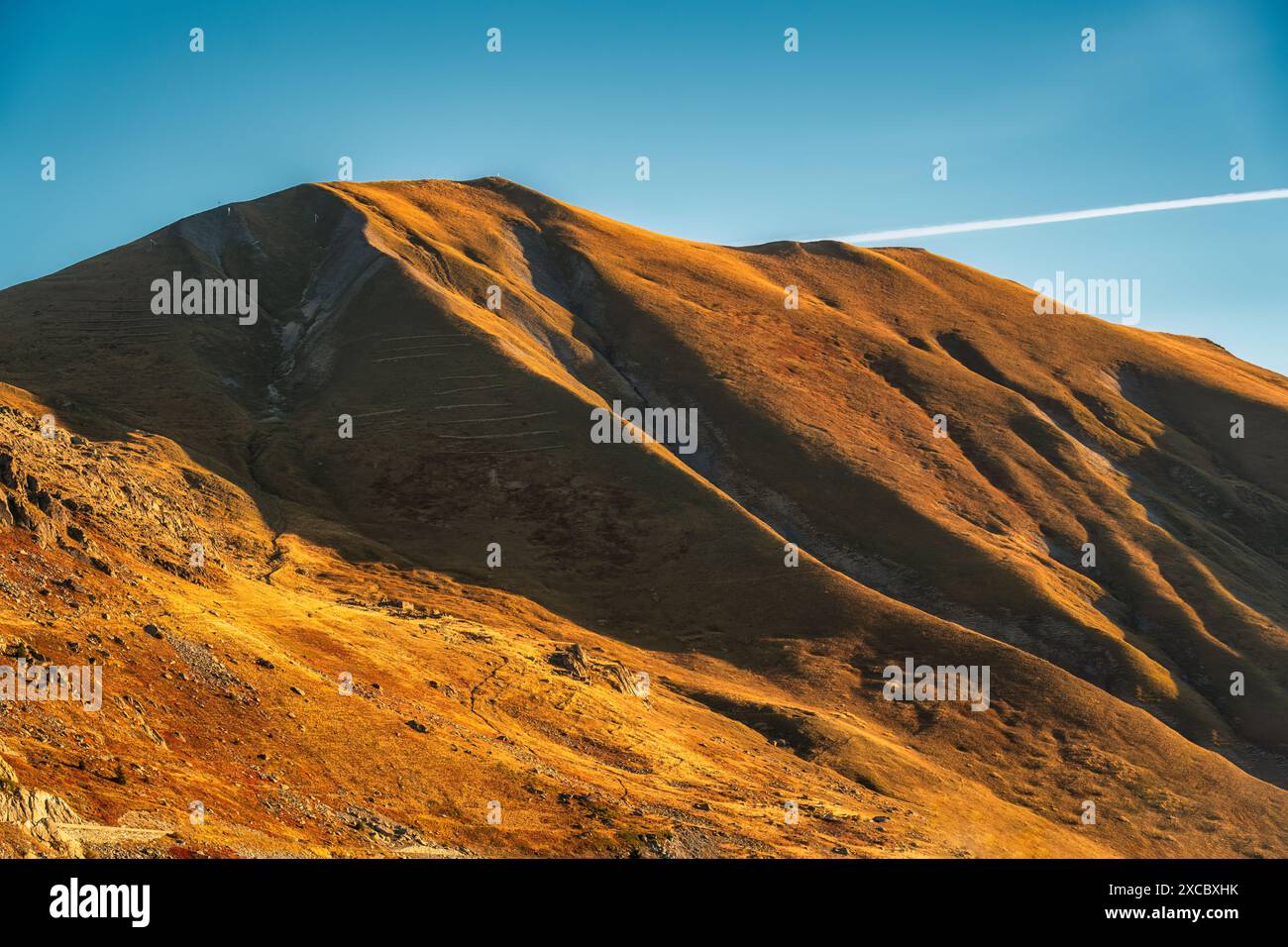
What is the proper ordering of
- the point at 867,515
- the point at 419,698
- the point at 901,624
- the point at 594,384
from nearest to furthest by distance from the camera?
1. the point at 419,698
2. the point at 901,624
3. the point at 867,515
4. the point at 594,384

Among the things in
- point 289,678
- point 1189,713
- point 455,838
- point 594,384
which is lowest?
point 1189,713

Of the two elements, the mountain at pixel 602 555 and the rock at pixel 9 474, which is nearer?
the mountain at pixel 602 555

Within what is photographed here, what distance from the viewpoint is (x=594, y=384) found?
332 ft

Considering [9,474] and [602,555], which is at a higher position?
[9,474]

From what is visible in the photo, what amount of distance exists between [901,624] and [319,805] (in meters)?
48.0

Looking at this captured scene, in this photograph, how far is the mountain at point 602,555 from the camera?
3494 cm

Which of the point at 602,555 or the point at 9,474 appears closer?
the point at 9,474

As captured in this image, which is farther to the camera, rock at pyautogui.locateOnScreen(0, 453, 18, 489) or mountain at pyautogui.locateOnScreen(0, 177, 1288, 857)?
rock at pyautogui.locateOnScreen(0, 453, 18, 489)

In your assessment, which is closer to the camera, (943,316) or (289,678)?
(289,678)

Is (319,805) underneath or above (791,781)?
above

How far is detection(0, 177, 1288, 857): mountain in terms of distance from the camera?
3494 cm

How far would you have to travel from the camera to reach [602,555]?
7594cm
